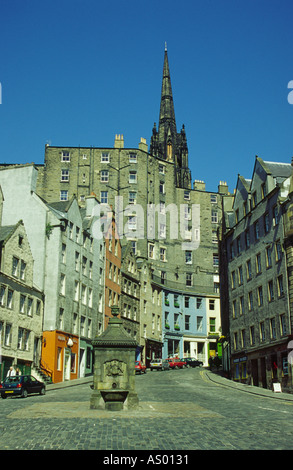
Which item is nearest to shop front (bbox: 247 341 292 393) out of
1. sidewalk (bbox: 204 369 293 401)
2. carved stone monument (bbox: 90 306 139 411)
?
sidewalk (bbox: 204 369 293 401)

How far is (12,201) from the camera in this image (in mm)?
53219

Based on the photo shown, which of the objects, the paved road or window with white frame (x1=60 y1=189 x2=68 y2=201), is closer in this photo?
the paved road

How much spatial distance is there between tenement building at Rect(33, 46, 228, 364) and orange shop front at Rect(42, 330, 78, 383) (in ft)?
91.5

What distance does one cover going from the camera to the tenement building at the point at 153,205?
273 ft

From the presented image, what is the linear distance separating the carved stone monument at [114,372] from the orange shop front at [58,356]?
2389cm

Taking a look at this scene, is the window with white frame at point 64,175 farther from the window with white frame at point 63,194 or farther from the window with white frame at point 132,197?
the window with white frame at point 132,197

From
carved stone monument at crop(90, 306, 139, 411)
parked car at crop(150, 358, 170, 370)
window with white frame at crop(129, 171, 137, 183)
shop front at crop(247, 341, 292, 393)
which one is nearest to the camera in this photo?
carved stone monument at crop(90, 306, 139, 411)

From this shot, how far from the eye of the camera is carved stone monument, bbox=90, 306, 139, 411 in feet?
74.8

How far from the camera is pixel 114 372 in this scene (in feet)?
75.6

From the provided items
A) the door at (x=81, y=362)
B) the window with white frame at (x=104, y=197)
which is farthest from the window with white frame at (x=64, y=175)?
the door at (x=81, y=362)

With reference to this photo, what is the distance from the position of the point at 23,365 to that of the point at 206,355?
48.9 m

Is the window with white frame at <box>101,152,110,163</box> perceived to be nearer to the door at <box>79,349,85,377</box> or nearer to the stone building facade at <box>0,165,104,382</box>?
the stone building facade at <box>0,165,104,382</box>

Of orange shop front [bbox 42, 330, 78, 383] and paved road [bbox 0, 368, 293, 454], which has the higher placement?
orange shop front [bbox 42, 330, 78, 383]

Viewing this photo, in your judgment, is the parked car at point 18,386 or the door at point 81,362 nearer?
the parked car at point 18,386
